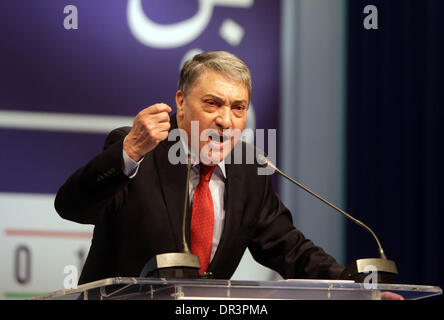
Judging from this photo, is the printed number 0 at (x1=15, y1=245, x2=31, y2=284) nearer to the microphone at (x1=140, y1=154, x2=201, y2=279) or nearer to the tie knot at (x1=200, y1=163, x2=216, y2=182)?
the tie knot at (x1=200, y1=163, x2=216, y2=182)

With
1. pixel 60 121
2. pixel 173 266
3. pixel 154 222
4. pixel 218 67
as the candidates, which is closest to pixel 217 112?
pixel 218 67

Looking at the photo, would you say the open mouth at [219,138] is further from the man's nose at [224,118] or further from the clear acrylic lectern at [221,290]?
the clear acrylic lectern at [221,290]

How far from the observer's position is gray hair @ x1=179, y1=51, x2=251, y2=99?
225 centimetres

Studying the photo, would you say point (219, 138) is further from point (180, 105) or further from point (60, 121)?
point (60, 121)

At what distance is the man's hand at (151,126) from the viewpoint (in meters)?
1.81

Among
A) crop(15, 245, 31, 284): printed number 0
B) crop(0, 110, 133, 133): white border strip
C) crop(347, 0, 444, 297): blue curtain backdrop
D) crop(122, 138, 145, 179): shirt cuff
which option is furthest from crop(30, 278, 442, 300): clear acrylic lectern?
crop(0, 110, 133, 133): white border strip

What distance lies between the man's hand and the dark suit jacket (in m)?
0.15

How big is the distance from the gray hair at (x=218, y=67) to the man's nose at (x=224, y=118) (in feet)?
0.33

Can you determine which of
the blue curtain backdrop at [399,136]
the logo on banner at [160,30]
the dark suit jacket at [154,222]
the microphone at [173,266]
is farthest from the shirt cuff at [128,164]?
the logo on banner at [160,30]

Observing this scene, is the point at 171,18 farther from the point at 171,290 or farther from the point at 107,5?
the point at 171,290

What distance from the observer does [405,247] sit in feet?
12.1
